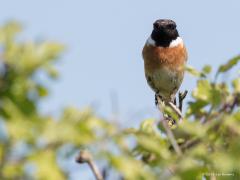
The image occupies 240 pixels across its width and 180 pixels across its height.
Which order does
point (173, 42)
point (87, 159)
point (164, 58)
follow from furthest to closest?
1. point (173, 42)
2. point (164, 58)
3. point (87, 159)

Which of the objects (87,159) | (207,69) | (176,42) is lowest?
(176,42)

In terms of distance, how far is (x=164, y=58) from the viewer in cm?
904

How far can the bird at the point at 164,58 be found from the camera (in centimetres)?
902

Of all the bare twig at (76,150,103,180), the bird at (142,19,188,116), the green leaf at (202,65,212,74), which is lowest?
the bird at (142,19,188,116)

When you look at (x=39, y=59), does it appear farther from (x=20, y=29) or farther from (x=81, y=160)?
(x=81, y=160)

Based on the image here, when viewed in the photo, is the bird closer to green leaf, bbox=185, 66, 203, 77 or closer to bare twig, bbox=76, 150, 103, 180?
green leaf, bbox=185, 66, 203, 77

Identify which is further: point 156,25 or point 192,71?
point 156,25

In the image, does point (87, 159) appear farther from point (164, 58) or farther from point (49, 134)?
point (164, 58)

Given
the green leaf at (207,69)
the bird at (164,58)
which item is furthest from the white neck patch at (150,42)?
the green leaf at (207,69)

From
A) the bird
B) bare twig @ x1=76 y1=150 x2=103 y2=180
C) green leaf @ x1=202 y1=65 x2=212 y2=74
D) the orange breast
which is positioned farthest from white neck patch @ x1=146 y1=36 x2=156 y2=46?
bare twig @ x1=76 y1=150 x2=103 y2=180

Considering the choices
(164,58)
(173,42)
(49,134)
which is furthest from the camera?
(173,42)

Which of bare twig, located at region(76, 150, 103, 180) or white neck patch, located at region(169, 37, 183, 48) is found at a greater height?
bare twig, located at region(76, 150, 103, 180)

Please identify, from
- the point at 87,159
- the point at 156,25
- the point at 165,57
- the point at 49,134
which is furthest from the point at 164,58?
the point at 49,134

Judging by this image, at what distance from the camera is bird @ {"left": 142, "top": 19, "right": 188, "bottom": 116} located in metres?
9.02
